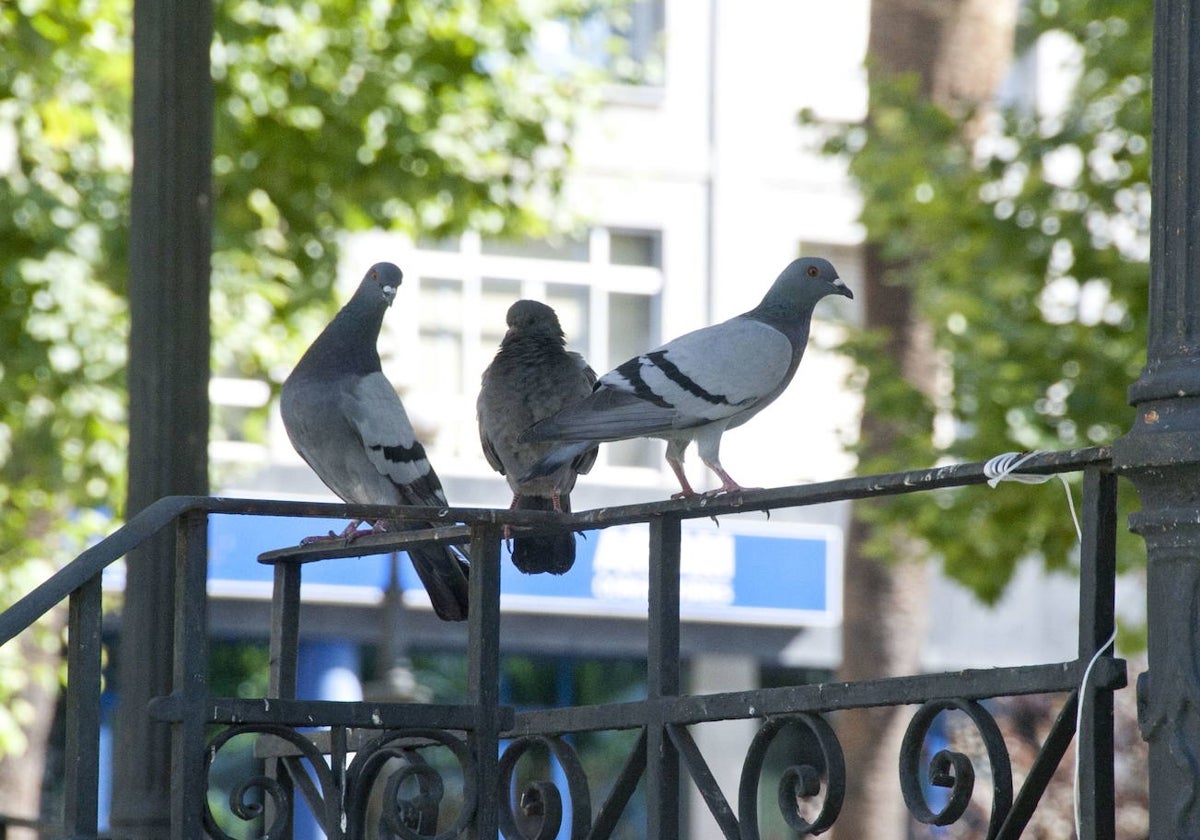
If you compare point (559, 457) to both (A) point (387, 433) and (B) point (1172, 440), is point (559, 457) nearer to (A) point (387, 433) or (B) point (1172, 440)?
(A) point (387, 433)

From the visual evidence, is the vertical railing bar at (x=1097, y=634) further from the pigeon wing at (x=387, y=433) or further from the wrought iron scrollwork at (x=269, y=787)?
the pigeon wing at (x=387, y=433)

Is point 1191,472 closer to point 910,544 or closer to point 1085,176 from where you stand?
point 1085,176

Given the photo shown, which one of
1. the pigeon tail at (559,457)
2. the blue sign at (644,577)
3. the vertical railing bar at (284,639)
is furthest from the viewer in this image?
Answer: the blue sign at (644,577)

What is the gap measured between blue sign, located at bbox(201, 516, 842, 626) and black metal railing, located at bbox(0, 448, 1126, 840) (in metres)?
13.4

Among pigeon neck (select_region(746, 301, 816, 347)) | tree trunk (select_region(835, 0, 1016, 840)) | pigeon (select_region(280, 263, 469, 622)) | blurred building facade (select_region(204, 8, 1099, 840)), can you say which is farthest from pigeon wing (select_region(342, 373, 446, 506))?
blurred building facade (select_region(204, 8, 1099, 840))

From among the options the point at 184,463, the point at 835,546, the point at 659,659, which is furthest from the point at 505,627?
the point at 659,659

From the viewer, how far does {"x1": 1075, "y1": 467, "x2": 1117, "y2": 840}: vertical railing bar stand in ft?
7.22

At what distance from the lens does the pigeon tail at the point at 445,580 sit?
4.01m

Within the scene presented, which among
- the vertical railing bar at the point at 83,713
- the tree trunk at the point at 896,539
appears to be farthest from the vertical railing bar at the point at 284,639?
the tree trunk at the point at 896,539

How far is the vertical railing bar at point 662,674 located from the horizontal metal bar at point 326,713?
0.26 metres

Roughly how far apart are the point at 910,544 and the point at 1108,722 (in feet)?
26.9

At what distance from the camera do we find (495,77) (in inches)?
396

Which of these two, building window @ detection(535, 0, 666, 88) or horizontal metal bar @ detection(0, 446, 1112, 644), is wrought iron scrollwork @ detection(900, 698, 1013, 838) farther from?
building window @ detection(535, 0, 666, 88)

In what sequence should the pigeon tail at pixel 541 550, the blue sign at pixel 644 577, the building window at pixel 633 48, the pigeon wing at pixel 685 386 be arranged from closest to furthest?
the pigeon wing at pixel 685 386
the pigeon tail at pixel 541 550
the blue sign at pixel 644 577
the building window at pixel 633 48
